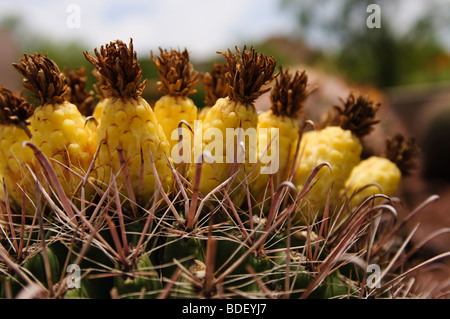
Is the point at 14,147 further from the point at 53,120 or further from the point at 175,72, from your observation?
the point at 175,72

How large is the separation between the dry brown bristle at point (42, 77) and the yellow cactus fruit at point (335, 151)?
1.71ft

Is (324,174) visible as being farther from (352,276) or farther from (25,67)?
(25,67)

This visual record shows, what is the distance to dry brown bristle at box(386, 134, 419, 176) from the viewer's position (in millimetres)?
1083

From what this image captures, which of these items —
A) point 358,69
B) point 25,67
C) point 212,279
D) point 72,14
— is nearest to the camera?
point 212,279

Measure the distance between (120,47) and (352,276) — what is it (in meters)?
0.66

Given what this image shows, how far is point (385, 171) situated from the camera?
1.01 m

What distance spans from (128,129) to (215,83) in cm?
29

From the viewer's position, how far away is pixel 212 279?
66cm

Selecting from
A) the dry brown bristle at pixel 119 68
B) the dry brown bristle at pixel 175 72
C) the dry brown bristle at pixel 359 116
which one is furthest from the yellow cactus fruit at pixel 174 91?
the dry brown bristle at pixel 359 116

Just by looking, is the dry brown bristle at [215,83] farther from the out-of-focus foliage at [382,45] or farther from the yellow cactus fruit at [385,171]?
the out-of-focus foliage at [382,45]

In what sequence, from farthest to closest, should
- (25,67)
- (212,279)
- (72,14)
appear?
1. (72,14)
2. (25,67)
3. (212,279)

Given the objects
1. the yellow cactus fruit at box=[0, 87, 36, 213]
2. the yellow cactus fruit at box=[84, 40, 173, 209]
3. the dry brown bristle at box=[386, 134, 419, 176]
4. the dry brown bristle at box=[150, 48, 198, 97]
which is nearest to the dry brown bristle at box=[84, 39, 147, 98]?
the yellow cactus fruit at box=[84, 40, 173, 209]

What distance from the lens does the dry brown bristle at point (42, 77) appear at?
0.76 meters

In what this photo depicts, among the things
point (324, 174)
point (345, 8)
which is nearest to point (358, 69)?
point (345, 8)
